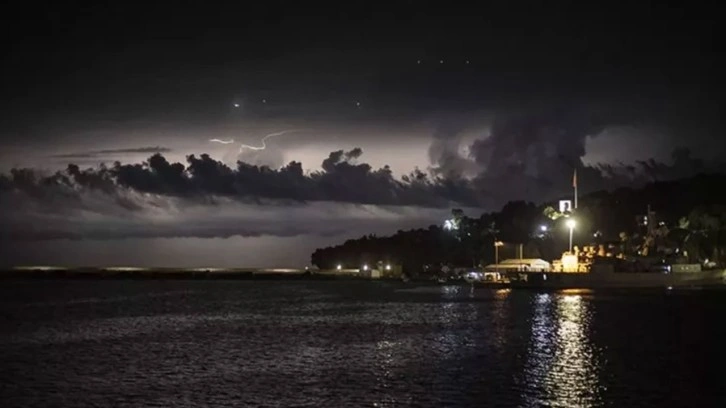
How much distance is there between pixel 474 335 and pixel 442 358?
59.2 feet

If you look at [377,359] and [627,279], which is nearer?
[377,359]

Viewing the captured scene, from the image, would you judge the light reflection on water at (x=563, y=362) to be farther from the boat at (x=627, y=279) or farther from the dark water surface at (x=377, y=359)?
the boat at (x=627, y=279)

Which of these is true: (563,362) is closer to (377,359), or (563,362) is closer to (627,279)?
(377,359)

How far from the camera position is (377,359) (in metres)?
60.4

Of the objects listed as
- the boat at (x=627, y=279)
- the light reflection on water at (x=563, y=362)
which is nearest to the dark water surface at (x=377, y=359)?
the light reflection on water at (x=563, y=362)

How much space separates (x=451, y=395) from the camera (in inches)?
1778

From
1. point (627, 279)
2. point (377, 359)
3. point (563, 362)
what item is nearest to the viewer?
point (563, 362)

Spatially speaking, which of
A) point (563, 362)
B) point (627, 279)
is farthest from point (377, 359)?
point (627, 279)

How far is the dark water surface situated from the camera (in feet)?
148

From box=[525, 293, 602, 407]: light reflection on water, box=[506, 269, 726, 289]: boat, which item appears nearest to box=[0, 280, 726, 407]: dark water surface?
box=[525, 293, 602, 407]: light reflection on water

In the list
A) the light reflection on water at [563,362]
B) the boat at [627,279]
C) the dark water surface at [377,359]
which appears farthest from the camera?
the boat at [627,279]

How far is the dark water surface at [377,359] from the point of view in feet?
148

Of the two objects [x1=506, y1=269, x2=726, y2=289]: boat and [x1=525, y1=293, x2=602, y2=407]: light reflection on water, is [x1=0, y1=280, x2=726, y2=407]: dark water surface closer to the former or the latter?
[x1=525, y1=293, x2=602, y2=407]: light reflection on water

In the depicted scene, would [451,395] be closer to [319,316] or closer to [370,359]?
[370,359]
